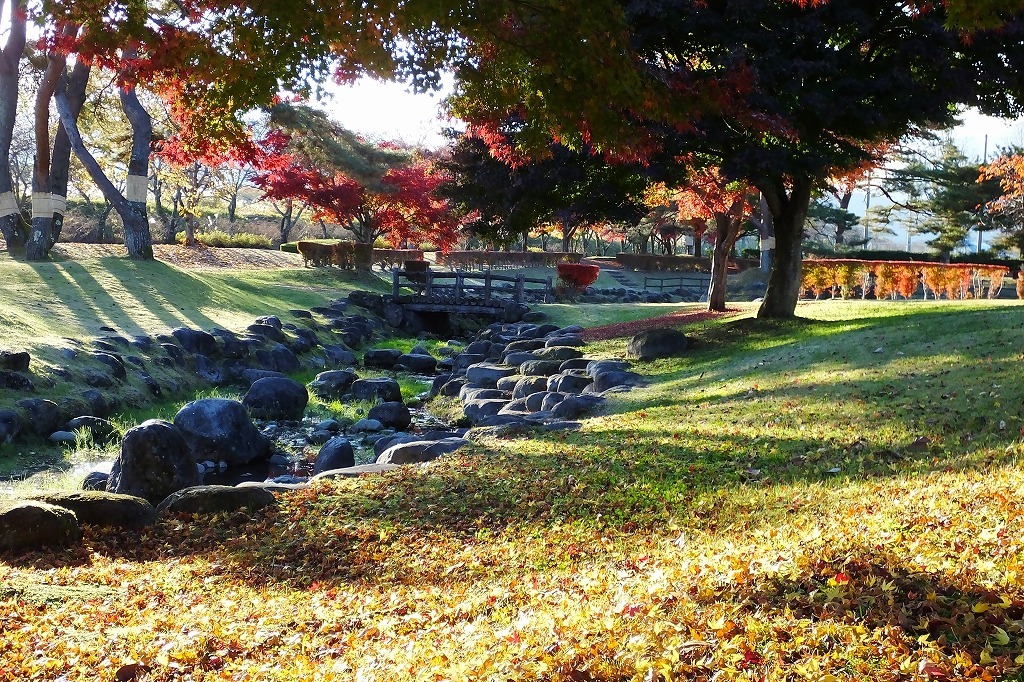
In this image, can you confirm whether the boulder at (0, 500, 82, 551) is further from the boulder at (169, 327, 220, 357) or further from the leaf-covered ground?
the boulder at (169, 327, 220, 357)

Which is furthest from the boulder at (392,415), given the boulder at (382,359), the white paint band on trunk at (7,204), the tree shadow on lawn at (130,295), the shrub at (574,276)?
the shrub at (574,276)

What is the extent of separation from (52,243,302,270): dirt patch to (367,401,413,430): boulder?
16.0 metres

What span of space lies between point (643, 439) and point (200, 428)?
17.6 ft

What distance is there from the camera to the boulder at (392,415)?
12.5m

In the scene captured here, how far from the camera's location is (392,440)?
419 inches

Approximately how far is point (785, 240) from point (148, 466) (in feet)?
39.4

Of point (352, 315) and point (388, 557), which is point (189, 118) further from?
point (352, 315)

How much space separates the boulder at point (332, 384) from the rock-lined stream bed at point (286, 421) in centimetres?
2

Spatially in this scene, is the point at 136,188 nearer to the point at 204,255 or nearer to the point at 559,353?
the point at 204,255

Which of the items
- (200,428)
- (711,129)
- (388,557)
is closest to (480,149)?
(711,129)

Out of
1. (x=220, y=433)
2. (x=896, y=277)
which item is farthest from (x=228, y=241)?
(x=220, y=433)

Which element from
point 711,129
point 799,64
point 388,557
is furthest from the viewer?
point 711,129

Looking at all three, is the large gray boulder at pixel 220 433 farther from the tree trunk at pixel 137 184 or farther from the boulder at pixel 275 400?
the tree trunk at pixel 137 184

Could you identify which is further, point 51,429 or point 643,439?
point 51,429
